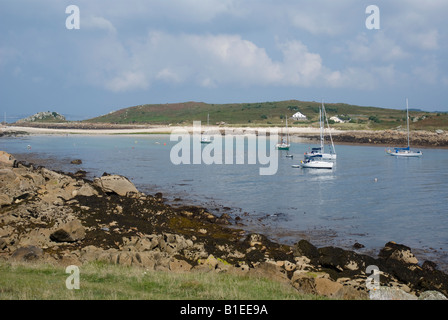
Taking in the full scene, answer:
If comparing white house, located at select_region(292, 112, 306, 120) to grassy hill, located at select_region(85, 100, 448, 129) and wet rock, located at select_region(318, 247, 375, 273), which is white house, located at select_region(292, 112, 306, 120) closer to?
grassy hill, located at select_region(85, 100, 448, 129)

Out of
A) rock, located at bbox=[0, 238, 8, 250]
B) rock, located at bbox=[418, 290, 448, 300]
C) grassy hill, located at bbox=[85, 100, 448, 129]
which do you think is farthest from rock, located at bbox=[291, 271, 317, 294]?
grassy hill, located at bbox=[85, 100, 448, 129]

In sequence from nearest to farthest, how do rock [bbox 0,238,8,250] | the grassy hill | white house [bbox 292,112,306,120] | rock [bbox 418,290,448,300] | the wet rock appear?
rock [bbox 418,290,448,300], rock [bbox 0,238,8,250], the wet rock, the grassy hill, white house [bbox 292,112,306,120]

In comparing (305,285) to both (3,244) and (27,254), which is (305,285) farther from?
(3,244)

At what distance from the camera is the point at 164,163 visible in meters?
52.7

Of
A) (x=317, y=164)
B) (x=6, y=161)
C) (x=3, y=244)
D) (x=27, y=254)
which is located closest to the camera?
(x=27, y=254)

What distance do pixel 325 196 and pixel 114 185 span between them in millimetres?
14788

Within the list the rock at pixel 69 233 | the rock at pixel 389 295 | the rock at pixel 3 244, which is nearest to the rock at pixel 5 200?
the rock at pixel 69 233

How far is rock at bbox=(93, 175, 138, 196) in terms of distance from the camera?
25.1 meters

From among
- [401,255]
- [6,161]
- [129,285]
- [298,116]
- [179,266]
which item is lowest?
[401,255]

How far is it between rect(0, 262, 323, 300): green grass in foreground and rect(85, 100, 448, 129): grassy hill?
102469 mm

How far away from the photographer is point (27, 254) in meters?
13.0

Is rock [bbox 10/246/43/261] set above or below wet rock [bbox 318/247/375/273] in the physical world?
above

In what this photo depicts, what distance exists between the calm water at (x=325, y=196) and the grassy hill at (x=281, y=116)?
63.5 metres

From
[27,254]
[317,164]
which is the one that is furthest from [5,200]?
[317,164]
